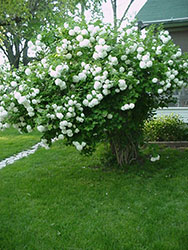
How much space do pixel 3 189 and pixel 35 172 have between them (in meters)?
0.86

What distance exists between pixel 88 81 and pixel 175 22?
5133 mm

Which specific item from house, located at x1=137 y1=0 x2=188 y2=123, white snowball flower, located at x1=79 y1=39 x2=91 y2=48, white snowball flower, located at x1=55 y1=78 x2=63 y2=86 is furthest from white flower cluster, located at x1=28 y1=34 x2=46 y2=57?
house, located at x1=137 y1=0 x2=188 y2=123

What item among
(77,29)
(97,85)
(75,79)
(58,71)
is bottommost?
(97,85)

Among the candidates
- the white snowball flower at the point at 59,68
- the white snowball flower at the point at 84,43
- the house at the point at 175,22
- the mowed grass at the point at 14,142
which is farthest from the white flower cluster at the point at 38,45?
the house at the point at 175,22

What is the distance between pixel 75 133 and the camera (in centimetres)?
385

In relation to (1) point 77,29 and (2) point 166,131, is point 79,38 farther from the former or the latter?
(2) point 166,131

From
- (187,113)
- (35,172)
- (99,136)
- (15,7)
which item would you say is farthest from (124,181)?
(15,7)

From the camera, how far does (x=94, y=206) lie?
12.0ft

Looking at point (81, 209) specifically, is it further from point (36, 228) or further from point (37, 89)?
point (37, 89)

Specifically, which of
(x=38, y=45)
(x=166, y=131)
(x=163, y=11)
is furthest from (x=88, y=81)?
(x=163, y=11)

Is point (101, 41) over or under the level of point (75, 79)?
over

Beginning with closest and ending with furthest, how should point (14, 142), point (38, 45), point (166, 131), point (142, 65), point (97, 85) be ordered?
point (97, 85)
point (142, 65)
point (38, 45)
point (166, 131)
point (14, 142)

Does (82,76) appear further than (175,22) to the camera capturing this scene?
No

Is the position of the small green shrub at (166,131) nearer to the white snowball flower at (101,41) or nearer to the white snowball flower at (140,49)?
the white snowball flower at (140,49)
